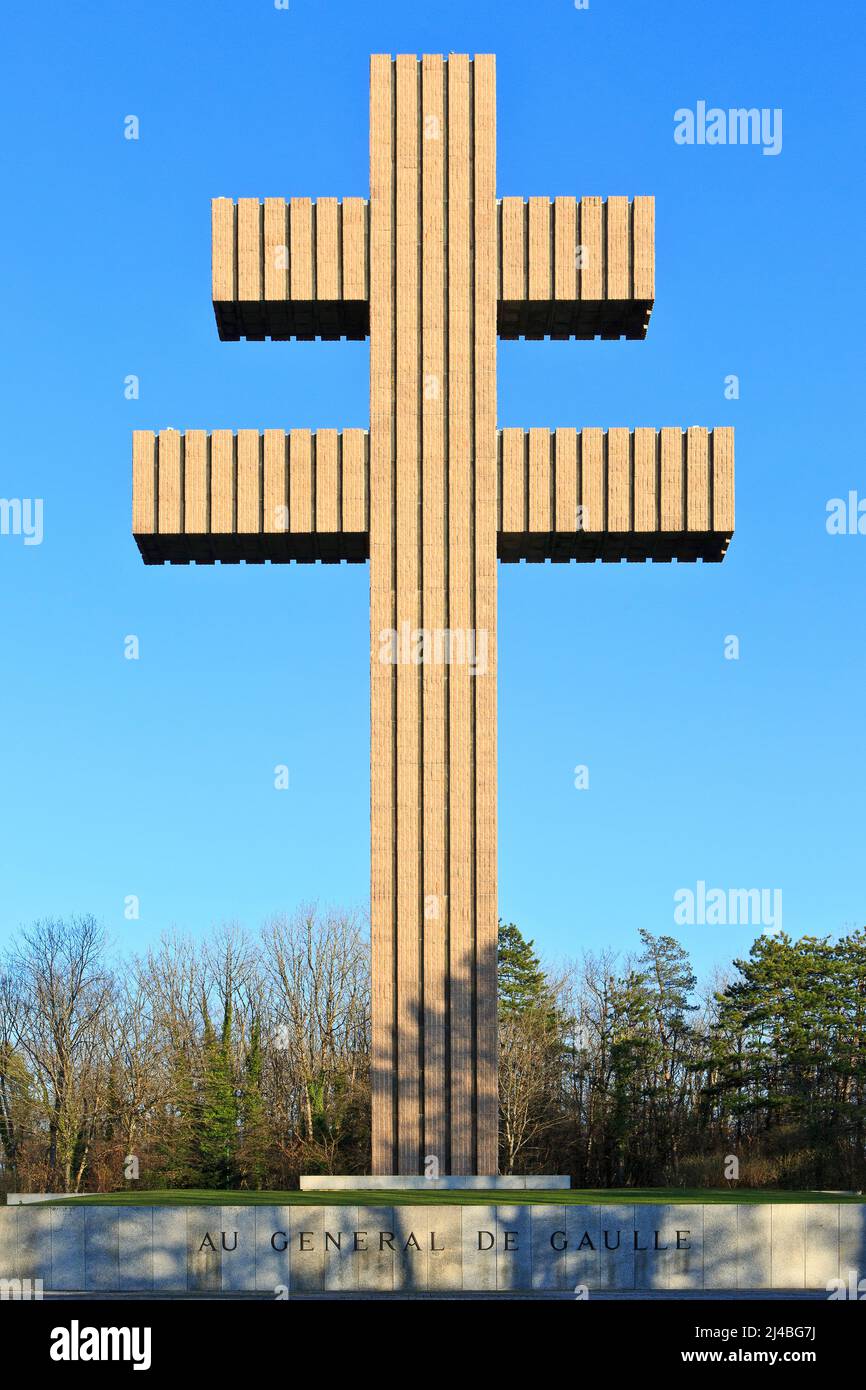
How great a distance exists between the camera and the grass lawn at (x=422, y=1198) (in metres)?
23.9

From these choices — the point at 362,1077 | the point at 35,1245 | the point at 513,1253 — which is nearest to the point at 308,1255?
the point at 513,1253

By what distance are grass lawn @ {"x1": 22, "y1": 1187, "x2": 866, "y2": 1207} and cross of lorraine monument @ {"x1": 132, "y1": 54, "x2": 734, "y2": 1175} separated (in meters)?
4.82

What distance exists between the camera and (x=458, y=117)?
34.6 m

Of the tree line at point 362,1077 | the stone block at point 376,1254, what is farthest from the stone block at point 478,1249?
the tree line at point 362,1077

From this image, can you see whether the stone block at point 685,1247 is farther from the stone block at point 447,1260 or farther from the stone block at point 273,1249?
the stone block at point 273,1249

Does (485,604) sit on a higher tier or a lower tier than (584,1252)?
higher

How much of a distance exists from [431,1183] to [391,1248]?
7354 mm

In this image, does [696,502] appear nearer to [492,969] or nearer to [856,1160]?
[492,969]

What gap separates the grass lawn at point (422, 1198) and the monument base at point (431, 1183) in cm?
98

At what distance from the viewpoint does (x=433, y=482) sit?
3350cm

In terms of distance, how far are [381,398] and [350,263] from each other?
2.91 m

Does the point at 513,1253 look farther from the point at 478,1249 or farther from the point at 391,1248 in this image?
the point at 391,1248

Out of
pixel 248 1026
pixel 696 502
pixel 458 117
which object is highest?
pixel 458 117
